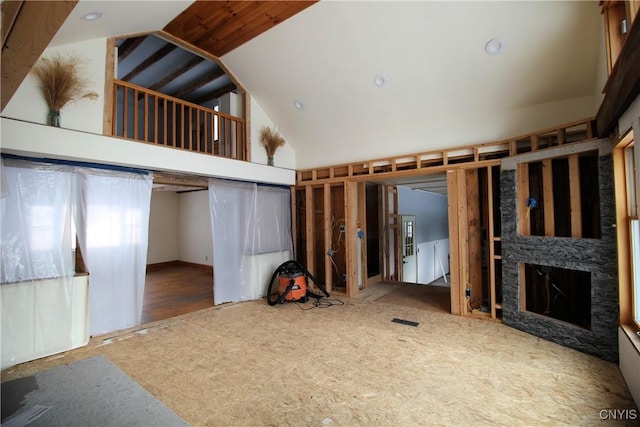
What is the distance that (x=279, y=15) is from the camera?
13.1ft

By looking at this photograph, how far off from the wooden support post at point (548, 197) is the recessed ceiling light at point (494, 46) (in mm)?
1478

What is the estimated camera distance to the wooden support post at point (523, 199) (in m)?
3.90

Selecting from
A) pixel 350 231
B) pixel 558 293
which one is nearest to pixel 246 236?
pixel 350 231

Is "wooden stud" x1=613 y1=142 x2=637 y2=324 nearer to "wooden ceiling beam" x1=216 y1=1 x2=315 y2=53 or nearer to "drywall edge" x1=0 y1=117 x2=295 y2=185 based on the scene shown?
"wooden ceiling beam" x1=216 y1=1 x2=315 y2=53

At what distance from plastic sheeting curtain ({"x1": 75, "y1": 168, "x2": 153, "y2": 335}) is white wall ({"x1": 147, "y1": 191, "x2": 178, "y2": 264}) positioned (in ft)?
18.9

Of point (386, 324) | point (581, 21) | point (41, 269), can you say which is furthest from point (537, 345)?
point (41, 269)

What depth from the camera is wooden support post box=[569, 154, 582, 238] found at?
339 cm

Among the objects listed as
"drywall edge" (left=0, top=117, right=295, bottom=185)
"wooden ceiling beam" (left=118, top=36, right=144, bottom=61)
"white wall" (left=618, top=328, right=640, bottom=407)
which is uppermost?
"wooden ceiling beam" (left=118, top=36, right=144, bottom=61)

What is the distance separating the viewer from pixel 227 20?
416cm

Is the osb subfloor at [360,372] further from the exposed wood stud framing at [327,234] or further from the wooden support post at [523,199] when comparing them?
the exposed wood stud framing at [327,234]

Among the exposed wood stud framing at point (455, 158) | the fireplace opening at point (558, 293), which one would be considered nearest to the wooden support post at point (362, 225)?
the exposed wood stud framing at point (455, 158)

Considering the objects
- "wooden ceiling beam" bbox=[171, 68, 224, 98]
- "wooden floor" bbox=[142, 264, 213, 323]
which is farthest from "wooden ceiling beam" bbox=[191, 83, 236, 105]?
"wooden floor" bbox=[142, 264, 213, 323]

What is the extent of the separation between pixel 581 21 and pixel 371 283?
553 centimetres

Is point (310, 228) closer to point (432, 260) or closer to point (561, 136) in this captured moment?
point (561, 136)
